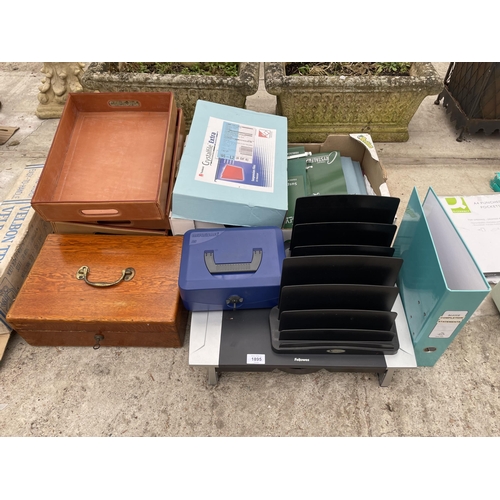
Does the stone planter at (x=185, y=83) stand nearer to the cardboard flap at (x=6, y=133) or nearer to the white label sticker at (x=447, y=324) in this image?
the cardboard flap at (x=6, y=133)

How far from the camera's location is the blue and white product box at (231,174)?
1598 mm

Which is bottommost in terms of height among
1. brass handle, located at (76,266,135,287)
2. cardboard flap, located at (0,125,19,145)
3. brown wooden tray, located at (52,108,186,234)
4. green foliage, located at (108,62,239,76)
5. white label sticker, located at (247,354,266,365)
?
white label sticker, located at (247,354,266,365)

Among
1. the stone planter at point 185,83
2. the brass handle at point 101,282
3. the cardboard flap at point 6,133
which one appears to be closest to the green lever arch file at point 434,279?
the brass handle at point 101,282

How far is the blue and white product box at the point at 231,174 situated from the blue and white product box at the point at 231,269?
0.09 m

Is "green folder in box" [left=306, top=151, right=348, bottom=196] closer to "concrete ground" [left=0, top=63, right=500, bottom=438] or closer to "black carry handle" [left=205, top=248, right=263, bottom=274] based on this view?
"black carry handle" [left=205, top=248, right=263, bottom=274]

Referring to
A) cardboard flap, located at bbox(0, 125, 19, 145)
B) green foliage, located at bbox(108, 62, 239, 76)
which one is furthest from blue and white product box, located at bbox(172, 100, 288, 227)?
cardboard flap, located at bbox(0, 125, 19, 145)

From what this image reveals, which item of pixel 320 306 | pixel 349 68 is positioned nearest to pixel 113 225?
pixel 320 306

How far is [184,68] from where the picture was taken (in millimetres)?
2652

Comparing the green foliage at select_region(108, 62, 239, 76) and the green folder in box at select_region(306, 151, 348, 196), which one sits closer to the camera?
the green folder in box at select_region(306, 151, 348, 196)

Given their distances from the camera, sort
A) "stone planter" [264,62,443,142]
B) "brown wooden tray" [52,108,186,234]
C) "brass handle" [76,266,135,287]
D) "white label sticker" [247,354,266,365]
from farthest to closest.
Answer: "stone planter" [264,62,443,142] → "brown wooden tray" [52,108,186,234] → "brass handle" [76,266,135,287] → "white label sticker" [247,354,266,365]

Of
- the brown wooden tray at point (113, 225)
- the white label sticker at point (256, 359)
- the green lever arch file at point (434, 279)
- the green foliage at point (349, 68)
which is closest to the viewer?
the green lever arch file at point (434, 279)

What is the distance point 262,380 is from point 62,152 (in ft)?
4.80

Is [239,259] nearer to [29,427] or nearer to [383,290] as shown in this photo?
[383,290]

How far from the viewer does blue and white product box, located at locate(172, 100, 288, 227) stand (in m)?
1.60
